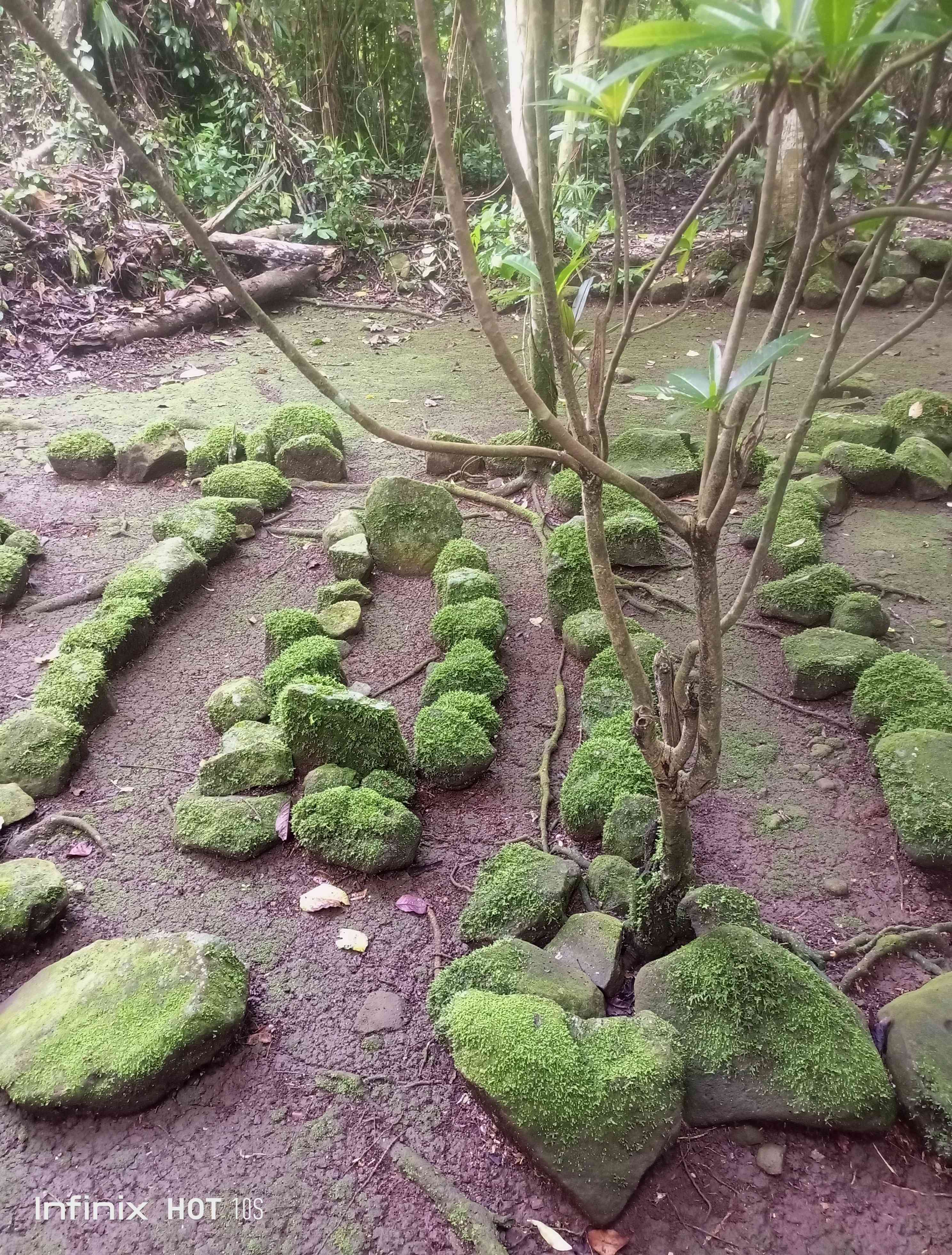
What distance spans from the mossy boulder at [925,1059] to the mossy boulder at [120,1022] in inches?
47.8

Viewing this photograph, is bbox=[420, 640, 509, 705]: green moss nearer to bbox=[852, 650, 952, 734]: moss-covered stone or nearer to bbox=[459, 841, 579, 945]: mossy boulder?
bbox=[459, 841, 579, 945]: mossy boulder

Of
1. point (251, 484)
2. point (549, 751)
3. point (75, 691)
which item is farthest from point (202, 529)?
point (549, 751)

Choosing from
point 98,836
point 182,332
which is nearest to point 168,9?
point 182,332

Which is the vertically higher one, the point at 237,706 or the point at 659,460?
the point at 659,460

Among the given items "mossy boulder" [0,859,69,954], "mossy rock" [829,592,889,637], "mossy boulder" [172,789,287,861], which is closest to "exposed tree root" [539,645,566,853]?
"mossy boulder" [172,789,287,861]

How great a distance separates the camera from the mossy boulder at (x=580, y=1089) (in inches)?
51.9

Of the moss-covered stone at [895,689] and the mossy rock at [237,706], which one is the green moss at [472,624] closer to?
the mossy rock at [237,706]

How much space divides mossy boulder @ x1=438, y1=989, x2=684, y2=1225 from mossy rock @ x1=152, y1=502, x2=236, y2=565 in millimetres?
2372

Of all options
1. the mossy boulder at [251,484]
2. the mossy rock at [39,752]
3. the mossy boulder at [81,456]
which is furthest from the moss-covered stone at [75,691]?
the mossy boulder at [81,456]

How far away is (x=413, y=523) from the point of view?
3205 millimetres

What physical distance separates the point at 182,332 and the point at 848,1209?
21.9 feet

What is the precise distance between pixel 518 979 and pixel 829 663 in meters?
1.39

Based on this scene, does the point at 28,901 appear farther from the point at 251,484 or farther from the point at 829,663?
the point at 251,484

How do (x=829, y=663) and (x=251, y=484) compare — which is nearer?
(x=829, y=663)
